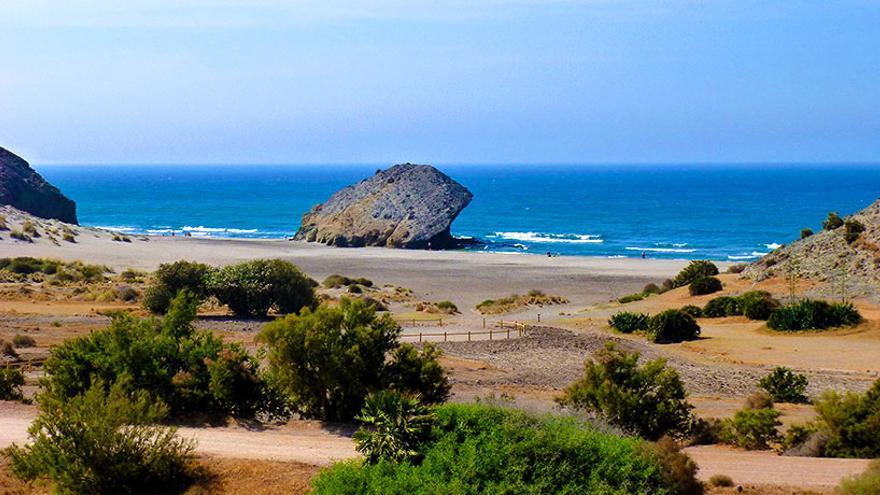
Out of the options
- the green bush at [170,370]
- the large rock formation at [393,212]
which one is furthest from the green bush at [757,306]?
the large rock formation at [393,212]

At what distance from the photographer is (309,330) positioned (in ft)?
69.8

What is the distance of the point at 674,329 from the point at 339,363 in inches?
879

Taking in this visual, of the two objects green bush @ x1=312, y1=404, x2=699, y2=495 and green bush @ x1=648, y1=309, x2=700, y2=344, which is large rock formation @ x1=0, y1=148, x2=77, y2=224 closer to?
green bush @ x1=648, y1=309, x2=700, y2=344

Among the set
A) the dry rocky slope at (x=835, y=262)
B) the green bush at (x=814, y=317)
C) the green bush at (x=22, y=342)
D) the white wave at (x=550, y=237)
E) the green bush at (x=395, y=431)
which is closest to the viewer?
the green bush at (x=395, y=431)

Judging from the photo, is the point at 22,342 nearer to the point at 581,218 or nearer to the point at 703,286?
the point at 703,286

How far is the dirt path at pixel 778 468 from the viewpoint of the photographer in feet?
54.5

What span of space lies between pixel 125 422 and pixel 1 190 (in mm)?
101465

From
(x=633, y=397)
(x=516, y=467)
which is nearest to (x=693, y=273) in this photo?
(x=633, y=397)

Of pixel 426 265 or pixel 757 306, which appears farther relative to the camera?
pixel 426 265

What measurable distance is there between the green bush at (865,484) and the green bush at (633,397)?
602cm

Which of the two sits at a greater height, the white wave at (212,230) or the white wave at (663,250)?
the white wave at (212,230)

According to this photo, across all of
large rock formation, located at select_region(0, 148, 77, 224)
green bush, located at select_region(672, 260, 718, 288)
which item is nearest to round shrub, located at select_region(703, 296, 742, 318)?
green bush, located at select_region(672, 260, 718, 288)

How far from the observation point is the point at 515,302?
5322cm

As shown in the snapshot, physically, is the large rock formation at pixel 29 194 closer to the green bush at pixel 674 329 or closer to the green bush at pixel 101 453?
the green bush at pixel 674 329
